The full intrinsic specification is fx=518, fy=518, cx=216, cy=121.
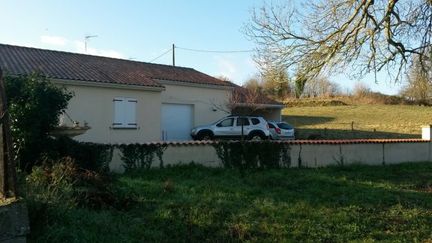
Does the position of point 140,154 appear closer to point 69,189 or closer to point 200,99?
point 69,189

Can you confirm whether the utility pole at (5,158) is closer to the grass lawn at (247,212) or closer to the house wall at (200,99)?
the grass lawn at (247,212)

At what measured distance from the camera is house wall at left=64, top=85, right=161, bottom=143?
2159cm

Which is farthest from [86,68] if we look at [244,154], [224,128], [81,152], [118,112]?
[81,152]

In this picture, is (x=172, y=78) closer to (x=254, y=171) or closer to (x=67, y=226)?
(x=254, y=171)

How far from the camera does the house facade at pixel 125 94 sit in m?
21.7

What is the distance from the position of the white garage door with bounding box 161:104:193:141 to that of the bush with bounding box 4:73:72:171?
44.8 feet

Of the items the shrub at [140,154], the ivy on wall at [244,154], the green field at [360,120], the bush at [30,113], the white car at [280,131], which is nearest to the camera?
the bush at [30,113]

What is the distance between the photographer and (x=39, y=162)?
458 inches

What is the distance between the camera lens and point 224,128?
1048 inches

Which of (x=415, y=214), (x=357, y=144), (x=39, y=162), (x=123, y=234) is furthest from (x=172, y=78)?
(x=123, y=234)

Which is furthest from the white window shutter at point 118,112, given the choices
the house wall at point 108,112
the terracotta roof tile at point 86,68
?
the terracotta roof tile at point 86,68

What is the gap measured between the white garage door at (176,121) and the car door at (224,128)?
6.43 feet

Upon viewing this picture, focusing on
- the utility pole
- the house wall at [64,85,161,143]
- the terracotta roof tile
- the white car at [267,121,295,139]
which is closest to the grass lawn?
the utility pole

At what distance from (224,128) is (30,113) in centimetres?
1539
